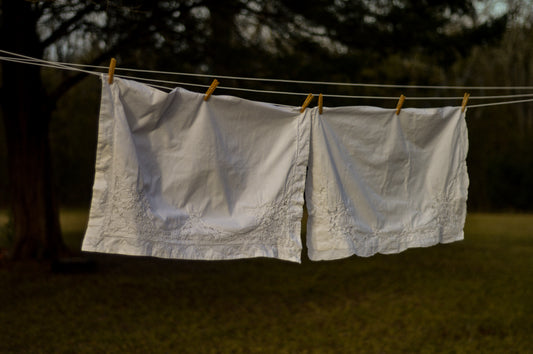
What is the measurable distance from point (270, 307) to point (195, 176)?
8.57ft

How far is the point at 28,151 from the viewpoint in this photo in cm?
633

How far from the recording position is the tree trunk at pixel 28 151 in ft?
20.5

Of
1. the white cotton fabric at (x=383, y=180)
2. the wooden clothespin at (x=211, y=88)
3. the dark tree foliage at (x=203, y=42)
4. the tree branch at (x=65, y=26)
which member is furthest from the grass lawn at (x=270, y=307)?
the tree branch at (x=65, y=26)

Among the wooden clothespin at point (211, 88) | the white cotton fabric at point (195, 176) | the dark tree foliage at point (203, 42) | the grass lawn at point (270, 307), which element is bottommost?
the grass lawn at point (270, 307)

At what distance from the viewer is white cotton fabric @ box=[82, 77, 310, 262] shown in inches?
96.0

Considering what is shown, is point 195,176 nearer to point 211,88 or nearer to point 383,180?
point 211,88

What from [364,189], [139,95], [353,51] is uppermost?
[353,51]

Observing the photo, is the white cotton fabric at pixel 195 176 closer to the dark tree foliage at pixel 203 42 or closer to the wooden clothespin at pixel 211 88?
the wooden clothespin at pixel 211 88

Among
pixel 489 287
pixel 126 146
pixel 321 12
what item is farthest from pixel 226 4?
pixel 489 287

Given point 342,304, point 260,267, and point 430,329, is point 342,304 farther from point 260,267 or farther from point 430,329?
point 260,267

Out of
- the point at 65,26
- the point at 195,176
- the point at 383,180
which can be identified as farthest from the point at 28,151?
the point at 383,180

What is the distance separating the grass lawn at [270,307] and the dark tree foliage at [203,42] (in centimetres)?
113

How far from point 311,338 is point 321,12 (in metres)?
2.88

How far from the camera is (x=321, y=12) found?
526 cm
